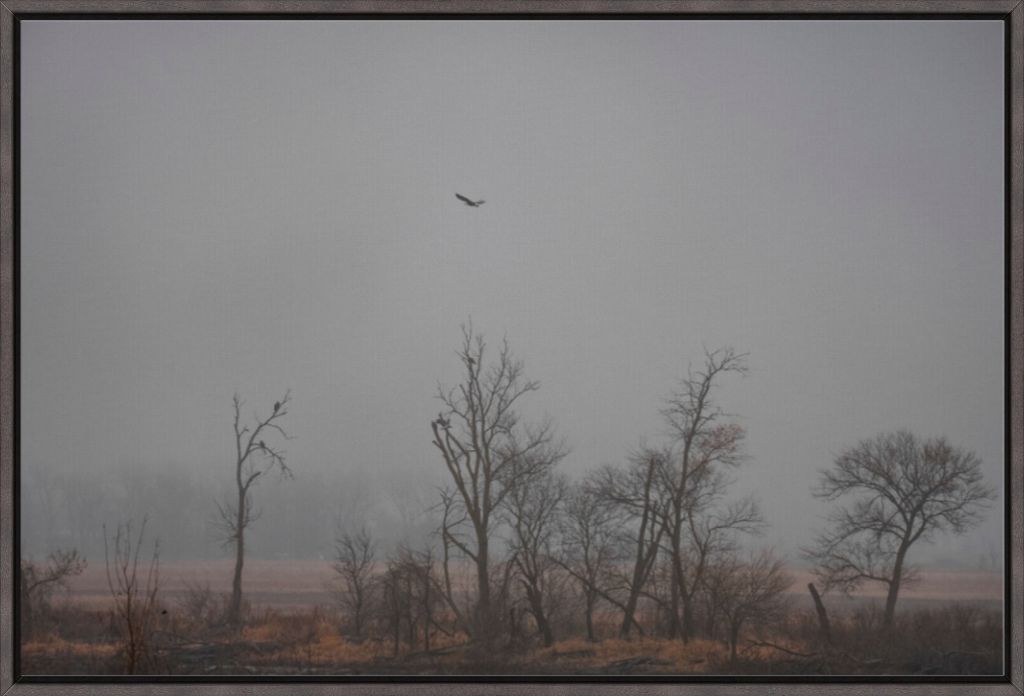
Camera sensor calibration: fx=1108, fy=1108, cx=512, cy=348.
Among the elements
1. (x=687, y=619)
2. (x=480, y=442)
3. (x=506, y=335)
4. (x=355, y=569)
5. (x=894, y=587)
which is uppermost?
(x=506, y=335)

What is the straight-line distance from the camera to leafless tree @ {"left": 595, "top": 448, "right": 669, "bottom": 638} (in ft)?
25.2

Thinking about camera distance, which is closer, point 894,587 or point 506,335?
point 894,587

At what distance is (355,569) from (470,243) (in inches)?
94.5

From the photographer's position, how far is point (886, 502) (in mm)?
7641

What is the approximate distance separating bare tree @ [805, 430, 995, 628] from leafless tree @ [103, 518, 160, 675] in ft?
14.9

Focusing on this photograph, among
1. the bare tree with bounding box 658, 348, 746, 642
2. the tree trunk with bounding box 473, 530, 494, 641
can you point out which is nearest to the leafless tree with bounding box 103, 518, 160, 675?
the tree trunk with bounding box 473, 530, 494, 641

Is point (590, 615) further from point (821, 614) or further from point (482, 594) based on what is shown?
point (821, 614)

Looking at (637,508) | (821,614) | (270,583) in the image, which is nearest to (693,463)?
(637,508)

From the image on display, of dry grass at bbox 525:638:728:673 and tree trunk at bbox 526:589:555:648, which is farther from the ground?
tree trunk at bbox 526:589:555:648

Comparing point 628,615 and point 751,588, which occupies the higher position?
point 751,588

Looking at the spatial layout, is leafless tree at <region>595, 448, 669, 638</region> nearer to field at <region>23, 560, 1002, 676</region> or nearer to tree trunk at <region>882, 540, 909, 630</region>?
field at <region>23, 560, 1002, 676</region>

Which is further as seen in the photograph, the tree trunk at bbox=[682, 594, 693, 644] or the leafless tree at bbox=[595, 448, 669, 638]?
the leafless tree at bbox=[595, 448, 669, 638]

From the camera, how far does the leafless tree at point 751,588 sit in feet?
24.9
